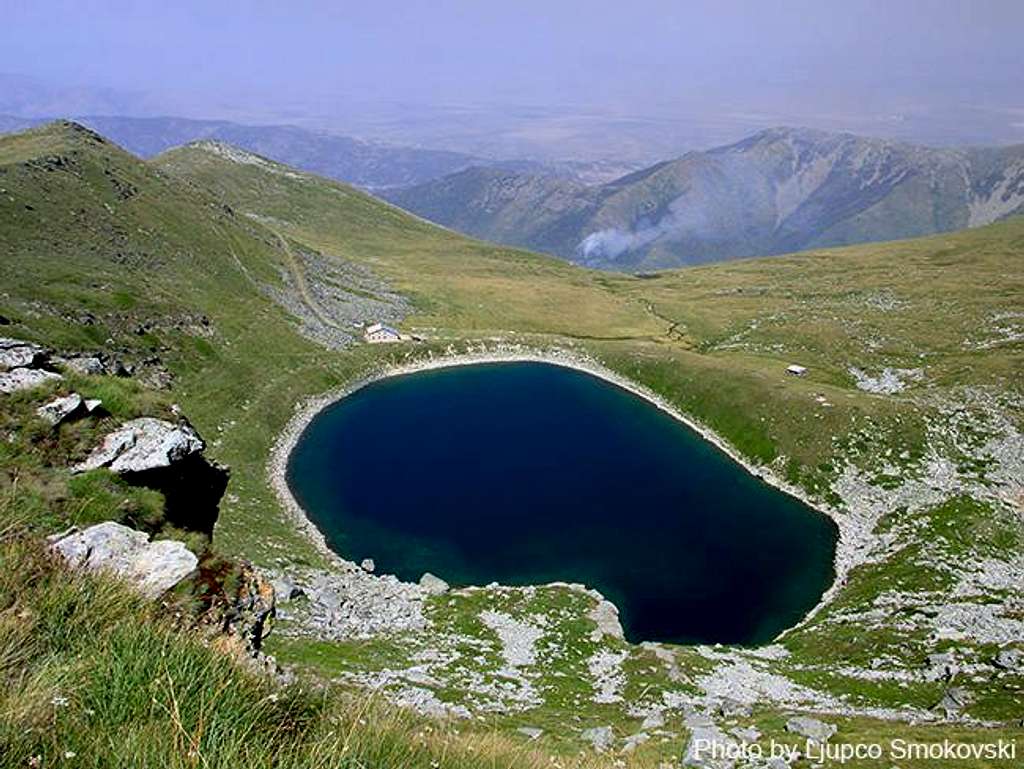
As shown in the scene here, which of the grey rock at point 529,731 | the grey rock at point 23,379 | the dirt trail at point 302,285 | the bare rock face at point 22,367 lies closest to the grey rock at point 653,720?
the grey rock at point 529,731

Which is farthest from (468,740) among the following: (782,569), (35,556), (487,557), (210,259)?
(210,259)

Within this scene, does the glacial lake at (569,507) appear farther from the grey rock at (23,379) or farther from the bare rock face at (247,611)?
the bare rock face at (247,611)

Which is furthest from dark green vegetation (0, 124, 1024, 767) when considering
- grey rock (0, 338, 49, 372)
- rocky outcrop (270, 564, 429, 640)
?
grey rock (0, 338, 49, 372)

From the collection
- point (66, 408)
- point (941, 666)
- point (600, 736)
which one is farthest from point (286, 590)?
point (941, 666)

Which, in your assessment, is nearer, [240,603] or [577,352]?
[240,603]

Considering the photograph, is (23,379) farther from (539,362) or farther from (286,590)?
(539,362)

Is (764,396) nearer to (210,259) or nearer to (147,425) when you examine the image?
(147,425)

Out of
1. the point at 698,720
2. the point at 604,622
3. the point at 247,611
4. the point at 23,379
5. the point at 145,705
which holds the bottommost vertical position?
the point at 604,622
